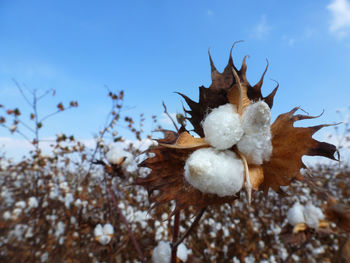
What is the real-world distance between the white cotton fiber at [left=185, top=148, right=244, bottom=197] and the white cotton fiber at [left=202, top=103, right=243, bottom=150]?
0.02 m

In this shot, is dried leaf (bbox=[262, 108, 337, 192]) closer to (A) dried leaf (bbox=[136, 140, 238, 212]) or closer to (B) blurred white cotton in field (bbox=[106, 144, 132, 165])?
(A) dried leaf (bbox=[136, 140, 238, 212])

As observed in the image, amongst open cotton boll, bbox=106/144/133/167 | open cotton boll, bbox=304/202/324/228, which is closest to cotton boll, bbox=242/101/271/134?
open cotton boll, bbox=304/202/324/228

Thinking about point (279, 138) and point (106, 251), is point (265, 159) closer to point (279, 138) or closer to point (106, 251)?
point (279, 138)

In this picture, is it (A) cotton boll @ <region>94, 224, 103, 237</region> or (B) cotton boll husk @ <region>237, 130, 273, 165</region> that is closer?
(B) cotton boll husk @ <region>237, 130, 273, 165</region>

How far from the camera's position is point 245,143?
0.49 meters

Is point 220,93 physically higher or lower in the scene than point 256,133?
higher

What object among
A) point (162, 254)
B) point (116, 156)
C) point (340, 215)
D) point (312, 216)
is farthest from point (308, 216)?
point (116, 156)

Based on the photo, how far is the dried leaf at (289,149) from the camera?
0.49m

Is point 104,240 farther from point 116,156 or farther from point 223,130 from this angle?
point 223,130

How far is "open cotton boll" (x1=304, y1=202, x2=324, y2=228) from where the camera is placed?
4.04 feet

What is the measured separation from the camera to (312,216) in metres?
1.25

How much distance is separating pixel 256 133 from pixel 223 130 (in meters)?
0.06

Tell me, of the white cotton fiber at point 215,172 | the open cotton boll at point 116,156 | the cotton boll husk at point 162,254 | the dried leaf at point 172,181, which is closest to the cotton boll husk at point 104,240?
the open cotton boll at point 116,156

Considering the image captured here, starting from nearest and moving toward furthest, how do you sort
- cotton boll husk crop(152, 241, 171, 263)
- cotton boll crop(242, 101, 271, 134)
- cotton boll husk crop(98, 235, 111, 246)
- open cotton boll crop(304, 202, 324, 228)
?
cotton boll crop(242, 101, 271, 134), cotton boll husk crop(152, 241, 171, 263), open cotton boll crop(304, 202, 324, 228), cotton boll husk crop(98, 235, 111, 246)
